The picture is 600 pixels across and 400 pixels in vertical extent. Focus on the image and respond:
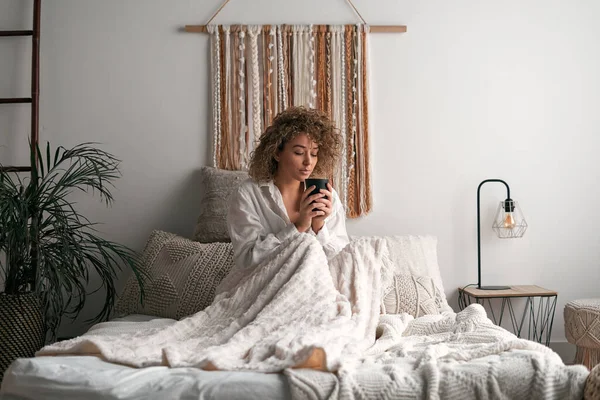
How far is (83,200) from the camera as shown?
3498 mm

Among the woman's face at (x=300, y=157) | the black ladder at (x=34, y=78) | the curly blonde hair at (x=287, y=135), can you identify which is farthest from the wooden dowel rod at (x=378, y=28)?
the woman's face at (x=300, y=157)

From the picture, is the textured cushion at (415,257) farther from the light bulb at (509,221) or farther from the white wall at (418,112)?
the light bulb at (509,221)

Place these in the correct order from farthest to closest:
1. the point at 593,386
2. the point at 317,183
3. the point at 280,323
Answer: the point at 317,183, the point at 280,323, the point at 593,386

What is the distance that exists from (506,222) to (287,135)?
1345 millimetres

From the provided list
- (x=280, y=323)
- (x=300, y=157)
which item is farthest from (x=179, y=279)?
(x=280, y=323)

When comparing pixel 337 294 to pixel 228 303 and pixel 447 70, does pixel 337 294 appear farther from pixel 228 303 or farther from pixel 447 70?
pixel 447 70

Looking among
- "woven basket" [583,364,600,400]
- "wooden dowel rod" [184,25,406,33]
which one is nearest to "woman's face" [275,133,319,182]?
"wooden dowel rod" [184,25,406,33]

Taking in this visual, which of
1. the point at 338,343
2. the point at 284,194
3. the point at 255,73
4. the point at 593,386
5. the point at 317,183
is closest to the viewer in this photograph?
the point at 593,386

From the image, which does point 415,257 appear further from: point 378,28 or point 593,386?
point 593,386

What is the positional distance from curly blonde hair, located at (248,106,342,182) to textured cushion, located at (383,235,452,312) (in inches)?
25.7

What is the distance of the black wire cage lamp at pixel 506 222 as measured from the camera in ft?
11.0

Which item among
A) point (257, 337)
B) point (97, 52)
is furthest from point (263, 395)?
point (97, 52)

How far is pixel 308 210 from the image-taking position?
97.0 inches

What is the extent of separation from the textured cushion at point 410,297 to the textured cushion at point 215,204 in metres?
0.86
